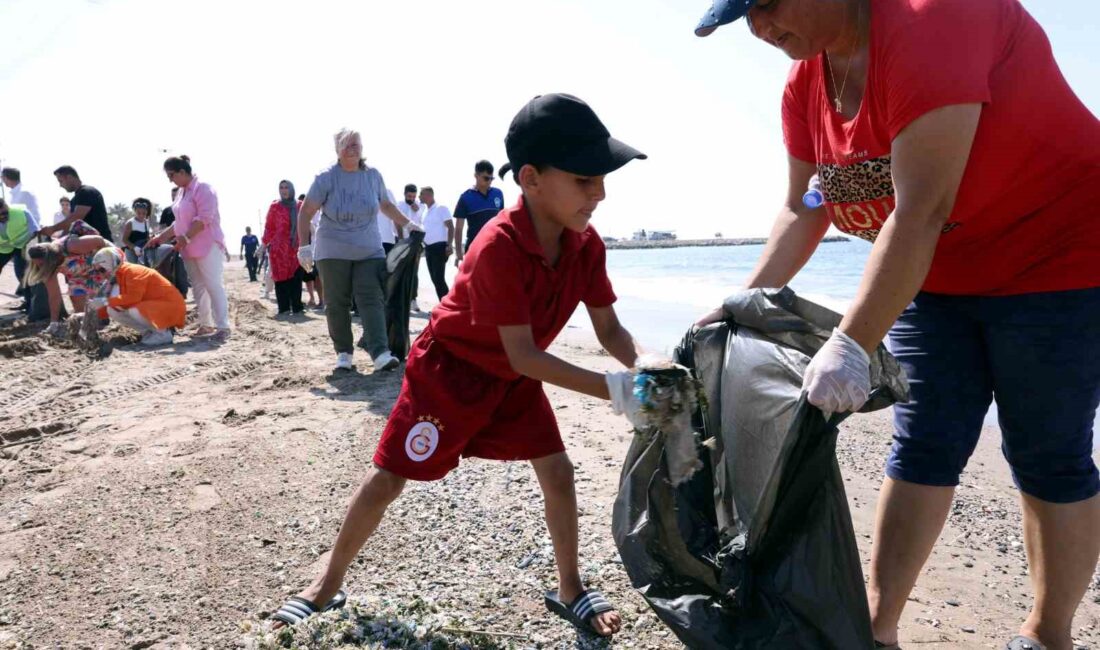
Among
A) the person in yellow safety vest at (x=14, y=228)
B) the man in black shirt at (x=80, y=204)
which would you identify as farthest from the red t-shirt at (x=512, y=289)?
the person in yellow safety vest at (x=14, y=228)

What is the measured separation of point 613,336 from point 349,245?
3.99 meters

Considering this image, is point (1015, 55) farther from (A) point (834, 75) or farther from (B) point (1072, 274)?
(B) point (1072, 274)

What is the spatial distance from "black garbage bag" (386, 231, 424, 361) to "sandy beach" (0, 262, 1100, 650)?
846 millimetres

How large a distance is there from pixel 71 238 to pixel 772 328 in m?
8.38

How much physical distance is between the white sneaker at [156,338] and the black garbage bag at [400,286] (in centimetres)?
309

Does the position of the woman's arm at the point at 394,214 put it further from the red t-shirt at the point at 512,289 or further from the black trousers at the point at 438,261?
Answer: the red t-shirt at the point at 512,289

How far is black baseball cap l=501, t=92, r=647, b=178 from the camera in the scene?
2.16m

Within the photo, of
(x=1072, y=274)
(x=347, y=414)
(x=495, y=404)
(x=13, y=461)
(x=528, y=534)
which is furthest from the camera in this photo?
(x=347, y=414)

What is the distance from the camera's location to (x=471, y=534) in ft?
10.4

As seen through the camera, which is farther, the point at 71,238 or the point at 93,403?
the point at 71,238

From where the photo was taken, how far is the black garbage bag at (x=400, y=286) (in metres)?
6.38

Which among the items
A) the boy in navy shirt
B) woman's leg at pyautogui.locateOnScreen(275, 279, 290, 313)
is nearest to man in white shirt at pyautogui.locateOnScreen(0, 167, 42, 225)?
woman's leg at pyautogui.locateOnScreen(275, 279, 290, 313)

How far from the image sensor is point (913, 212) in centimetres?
174

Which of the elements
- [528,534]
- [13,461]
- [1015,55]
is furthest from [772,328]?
[13,461]
